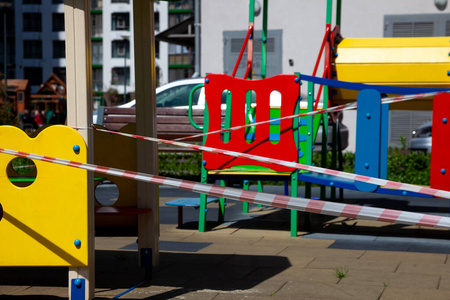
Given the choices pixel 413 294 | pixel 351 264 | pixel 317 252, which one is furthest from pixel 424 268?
pixel 317 252

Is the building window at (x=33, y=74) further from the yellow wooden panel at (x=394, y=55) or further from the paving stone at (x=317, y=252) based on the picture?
the paving stone at (x=317, y=252)

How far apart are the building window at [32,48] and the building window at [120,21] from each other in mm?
7672

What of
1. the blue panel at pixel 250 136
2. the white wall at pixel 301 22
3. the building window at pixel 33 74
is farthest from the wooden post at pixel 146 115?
the building window at pixel 33 74

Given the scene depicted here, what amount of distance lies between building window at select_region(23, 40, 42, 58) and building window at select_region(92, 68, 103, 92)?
5614 mm

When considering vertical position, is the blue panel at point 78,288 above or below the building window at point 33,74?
below

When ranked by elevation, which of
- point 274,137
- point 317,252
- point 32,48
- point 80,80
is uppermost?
point 32,48

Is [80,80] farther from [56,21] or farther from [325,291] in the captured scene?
[56,21]

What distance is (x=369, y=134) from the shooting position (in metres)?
6.77

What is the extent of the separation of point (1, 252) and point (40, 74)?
71.7 meters

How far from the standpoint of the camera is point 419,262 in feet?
18.6

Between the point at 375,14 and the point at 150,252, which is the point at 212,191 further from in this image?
the point at 375,14

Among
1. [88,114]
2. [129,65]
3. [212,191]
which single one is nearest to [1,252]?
[88,114]

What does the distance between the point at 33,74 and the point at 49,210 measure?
72175 mm

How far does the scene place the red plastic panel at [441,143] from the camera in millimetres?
6516
